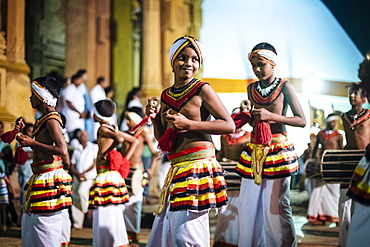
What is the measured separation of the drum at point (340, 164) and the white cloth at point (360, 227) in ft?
6.96

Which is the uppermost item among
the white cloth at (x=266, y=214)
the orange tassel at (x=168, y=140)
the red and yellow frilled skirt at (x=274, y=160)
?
the orange tassel at (x=168, y=140)

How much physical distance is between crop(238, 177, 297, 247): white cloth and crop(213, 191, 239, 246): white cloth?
1386 millimetres

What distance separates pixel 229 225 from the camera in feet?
21.0

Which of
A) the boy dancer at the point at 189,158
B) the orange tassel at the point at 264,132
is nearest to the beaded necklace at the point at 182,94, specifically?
the boy dancer at the point at 189,158

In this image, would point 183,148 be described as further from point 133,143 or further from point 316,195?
point 316,195

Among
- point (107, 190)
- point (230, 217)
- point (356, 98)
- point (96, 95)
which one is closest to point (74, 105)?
point (96, 95)

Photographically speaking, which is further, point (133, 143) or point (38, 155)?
point (133, 143)

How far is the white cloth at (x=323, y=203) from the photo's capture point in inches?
350

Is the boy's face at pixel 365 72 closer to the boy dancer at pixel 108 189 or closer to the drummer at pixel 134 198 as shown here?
the drummer at pixel 134 198

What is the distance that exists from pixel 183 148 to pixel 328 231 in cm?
492

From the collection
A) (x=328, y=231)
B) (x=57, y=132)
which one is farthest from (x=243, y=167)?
(x=328, y=231)

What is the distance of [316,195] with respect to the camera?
9188 mm

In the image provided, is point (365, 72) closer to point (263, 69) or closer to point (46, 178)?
point (263, 69)

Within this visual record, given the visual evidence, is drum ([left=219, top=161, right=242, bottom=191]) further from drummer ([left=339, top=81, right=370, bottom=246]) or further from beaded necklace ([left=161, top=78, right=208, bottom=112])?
beaded necklace ([left=161, top=78, right=208, bottom=112])
